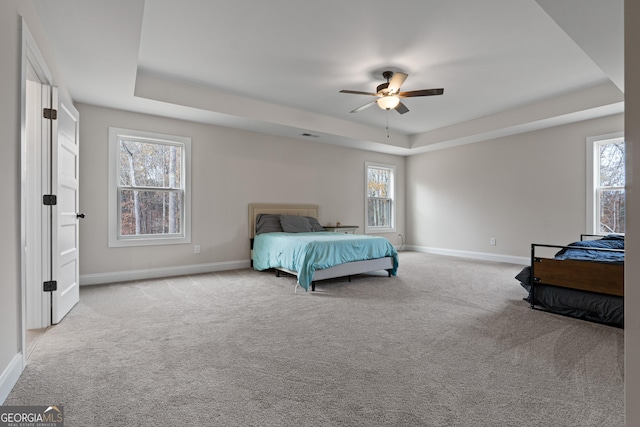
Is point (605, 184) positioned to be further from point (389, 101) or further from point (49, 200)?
point (49, 200)

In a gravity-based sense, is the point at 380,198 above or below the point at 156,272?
above

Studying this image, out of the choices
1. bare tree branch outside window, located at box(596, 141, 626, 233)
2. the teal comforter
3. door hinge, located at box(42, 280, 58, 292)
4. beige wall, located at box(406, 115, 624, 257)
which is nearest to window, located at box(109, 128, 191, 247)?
the teal comforter

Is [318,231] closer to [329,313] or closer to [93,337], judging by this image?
[329,313]

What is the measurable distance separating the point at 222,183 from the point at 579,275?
4693 mm

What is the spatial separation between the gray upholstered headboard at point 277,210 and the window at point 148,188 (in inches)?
40.7

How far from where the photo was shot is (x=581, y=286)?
2.81 metres

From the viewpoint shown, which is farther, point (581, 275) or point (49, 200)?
point (581, 275)

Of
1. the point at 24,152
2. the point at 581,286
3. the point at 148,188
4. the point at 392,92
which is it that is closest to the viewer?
the point at 24,152

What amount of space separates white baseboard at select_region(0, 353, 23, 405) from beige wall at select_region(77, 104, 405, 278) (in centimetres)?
267

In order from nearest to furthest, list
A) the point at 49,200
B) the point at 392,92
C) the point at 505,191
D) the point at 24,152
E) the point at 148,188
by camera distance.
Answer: the point at 24,152 < the point at 49,200 < the point at 392,92 < the point at 148,188 < the point at 505,191

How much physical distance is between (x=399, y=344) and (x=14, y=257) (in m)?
2.45

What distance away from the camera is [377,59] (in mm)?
3525

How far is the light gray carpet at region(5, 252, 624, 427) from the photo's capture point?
59.0 inches

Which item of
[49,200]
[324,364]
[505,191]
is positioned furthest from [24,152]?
[505,191]
